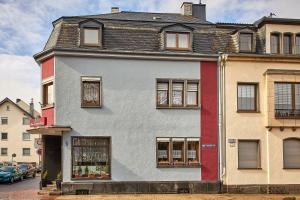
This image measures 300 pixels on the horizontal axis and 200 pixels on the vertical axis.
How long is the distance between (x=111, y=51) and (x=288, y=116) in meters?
10.3

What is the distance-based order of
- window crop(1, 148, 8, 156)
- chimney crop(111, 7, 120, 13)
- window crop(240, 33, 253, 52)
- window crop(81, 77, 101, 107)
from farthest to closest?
window crop(1, 148, 8, 156), chimney crop(111, 7, 120, 13), window crop(240, 33, 253, 52), window crop(81, 77, 101, 107)

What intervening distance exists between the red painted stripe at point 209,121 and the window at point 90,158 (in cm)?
529

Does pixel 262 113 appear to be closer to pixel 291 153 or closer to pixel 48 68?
pixel 291 153

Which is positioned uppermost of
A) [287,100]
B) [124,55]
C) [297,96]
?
[124,55]

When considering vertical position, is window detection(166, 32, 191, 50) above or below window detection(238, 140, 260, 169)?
above

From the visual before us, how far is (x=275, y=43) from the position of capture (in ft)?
90.7

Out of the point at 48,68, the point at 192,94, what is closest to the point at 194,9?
the point at 192,94

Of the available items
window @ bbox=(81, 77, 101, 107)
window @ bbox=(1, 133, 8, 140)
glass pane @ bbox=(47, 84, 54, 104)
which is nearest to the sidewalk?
window @ bbox=(81, 77, 101, 107)

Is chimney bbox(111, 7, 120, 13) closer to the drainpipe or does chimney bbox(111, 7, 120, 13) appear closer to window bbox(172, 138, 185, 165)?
the drainpipe

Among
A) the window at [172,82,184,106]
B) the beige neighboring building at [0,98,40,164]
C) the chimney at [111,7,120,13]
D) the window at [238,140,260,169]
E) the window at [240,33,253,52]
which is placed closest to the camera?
the window at [172,82,184,106]

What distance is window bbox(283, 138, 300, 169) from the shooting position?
89.5ft

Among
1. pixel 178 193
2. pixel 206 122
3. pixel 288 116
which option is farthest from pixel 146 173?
pixel 288 116

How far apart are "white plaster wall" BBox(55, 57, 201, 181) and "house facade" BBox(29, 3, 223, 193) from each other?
52 mm

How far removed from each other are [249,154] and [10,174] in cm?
2040
